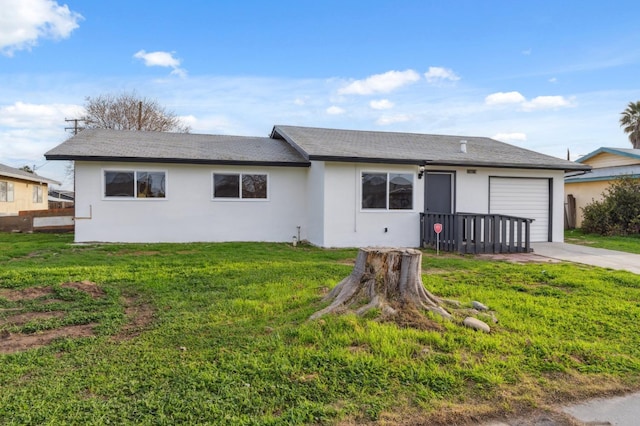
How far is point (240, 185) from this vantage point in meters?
12.3

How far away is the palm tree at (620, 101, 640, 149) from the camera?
32375mm

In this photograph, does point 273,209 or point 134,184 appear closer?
point 134,184

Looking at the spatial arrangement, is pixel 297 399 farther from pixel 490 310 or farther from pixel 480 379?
pixel 490 310

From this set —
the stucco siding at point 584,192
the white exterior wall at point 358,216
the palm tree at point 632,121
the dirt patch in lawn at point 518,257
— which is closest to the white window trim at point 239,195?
the white exterior wall at point 358,216

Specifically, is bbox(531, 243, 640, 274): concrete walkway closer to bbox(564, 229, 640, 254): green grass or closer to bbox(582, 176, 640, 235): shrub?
bbox(564, 229, 640, 254): green grass

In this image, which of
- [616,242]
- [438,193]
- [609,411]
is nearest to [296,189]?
[438,193]

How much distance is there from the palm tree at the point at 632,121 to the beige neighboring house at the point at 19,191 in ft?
140

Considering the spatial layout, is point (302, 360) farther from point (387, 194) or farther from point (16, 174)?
point (16, 174)

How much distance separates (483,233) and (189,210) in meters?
8.13

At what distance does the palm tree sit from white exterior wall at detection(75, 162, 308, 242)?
32.2 meters

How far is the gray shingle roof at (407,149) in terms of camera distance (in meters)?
11.2

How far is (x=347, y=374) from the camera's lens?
3.10 metres

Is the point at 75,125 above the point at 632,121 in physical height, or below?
below

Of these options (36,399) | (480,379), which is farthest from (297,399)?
(36,399)
